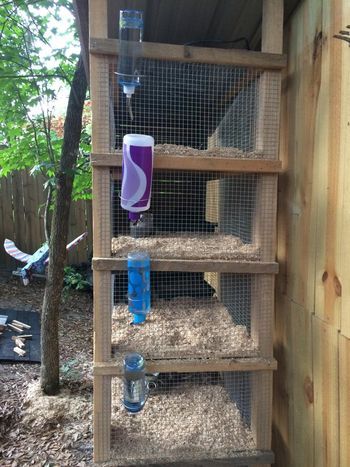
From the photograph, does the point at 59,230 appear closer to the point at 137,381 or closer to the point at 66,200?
the point at 66,200

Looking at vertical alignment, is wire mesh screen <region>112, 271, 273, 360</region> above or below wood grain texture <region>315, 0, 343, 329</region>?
below

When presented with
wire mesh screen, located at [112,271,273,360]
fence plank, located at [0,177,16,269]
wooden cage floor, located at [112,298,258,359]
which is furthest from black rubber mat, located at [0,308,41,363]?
wooden cage floor, located at [112,298,258,359]

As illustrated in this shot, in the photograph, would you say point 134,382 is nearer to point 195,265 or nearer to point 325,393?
point 195,265

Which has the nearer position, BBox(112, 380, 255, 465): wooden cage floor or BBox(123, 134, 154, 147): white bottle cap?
BBox(123, 134, 154, 147): white bottle cap

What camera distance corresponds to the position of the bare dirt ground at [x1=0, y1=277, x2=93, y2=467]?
1.90 metres

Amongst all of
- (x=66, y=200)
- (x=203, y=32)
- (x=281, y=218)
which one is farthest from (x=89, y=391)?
(x=203, y=32)

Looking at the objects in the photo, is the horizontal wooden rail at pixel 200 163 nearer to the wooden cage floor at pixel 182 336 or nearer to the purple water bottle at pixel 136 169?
the purple water bottle at pixel 136 169

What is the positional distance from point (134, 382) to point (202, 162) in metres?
0.86

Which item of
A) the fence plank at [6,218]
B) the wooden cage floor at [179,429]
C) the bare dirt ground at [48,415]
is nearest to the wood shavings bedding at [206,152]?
the wooden cage floor at [179,429]

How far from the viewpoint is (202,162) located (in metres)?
1.31

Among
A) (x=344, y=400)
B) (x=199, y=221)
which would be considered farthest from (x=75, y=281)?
(x=344, y=400)

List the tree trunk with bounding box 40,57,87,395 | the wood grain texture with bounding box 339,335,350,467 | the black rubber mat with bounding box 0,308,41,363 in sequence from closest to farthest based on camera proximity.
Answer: the wood grain texture with bounding box 339,335,350,467 → the tree trunk with bounding box 40,57,87,395 → the black rubber mat with bounding box 0,308,41,363

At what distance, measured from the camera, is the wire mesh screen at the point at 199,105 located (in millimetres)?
1360

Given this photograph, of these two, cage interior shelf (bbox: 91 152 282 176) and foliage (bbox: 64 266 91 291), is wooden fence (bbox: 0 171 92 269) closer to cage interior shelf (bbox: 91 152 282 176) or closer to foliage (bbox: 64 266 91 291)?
foliage (bbox: 64 266 91 291)
